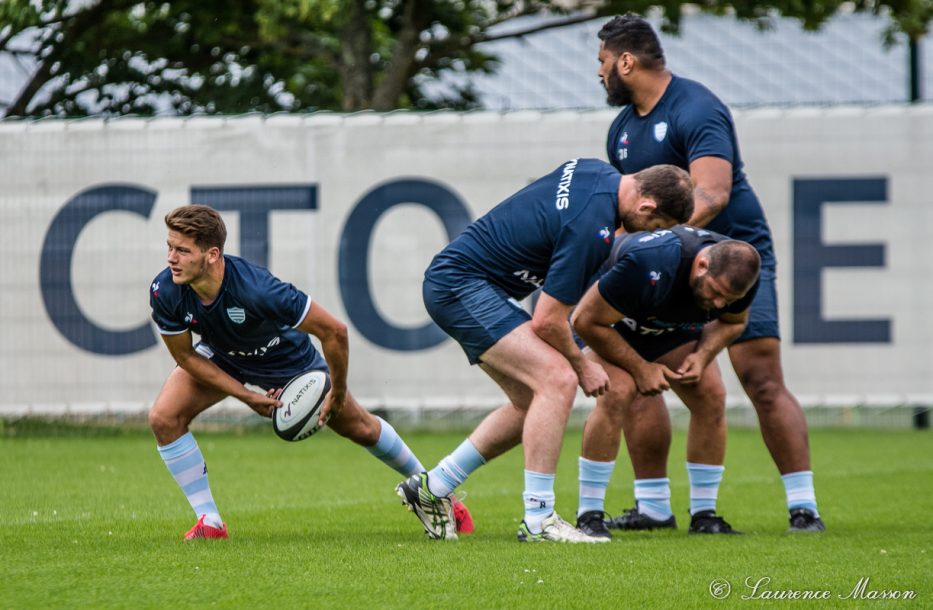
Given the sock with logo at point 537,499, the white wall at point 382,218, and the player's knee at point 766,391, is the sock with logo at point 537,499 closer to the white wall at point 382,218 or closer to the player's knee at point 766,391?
the player's knee at point 766,391

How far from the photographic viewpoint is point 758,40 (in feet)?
47.7

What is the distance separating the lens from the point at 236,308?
5.52m

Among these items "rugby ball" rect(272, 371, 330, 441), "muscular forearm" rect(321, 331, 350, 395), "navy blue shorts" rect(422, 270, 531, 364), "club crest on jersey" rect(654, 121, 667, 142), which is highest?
"club crest on jersey" rect(654, 121, 667, 142)

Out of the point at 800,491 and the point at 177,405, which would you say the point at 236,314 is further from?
the point at 800,491

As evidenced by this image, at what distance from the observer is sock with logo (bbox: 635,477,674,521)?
6.47 meters

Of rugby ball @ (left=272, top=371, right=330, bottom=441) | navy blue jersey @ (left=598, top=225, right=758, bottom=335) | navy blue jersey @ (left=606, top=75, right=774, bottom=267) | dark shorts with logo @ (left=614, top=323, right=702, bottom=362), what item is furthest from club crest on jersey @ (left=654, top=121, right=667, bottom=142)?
rugby ball @ (left=272, top=371, right=330, bottom=441)

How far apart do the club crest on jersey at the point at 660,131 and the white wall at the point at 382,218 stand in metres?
6.03

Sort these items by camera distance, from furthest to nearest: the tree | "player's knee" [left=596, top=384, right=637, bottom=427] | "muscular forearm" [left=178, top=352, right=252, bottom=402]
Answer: the tree, "player's knee" [left=596, top=384, right=637, bottom=427], "muscular forearm" [left=178, top=352, right=252, bottom=402]

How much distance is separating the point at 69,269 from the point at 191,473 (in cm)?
718

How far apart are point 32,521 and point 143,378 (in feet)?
20.7

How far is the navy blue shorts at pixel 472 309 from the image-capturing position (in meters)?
5.56
